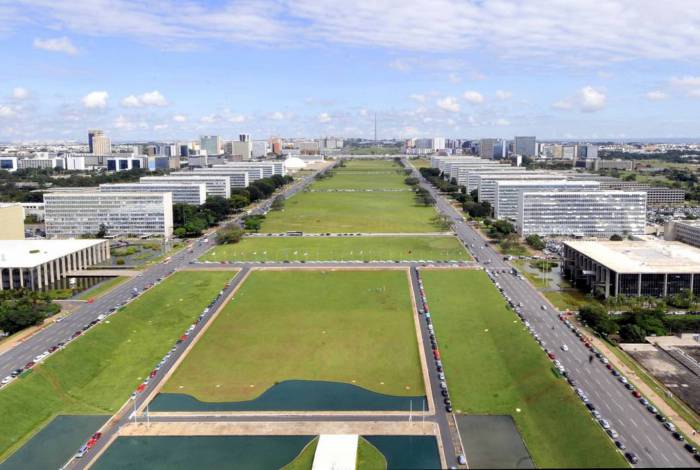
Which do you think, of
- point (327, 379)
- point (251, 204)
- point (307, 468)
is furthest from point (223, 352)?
point (251, 204)

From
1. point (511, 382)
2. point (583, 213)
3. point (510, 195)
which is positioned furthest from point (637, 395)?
point (510, 195)

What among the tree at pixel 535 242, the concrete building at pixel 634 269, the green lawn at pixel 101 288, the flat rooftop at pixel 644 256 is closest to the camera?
the concrete building at pixel 634 269

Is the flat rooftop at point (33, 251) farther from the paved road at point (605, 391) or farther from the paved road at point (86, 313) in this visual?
the paved road at point (605, 391)

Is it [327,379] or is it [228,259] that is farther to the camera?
[228,259]

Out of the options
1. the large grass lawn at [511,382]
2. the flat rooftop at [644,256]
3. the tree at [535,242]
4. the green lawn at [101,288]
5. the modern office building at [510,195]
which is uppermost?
the modern office building at [510,195]

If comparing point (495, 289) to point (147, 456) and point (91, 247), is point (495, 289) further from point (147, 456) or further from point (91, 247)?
point (91, 247)

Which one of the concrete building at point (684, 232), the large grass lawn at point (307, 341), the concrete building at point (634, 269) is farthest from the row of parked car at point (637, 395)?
the concrete building at point (684, 232)

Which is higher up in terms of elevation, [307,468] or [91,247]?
[91,247]

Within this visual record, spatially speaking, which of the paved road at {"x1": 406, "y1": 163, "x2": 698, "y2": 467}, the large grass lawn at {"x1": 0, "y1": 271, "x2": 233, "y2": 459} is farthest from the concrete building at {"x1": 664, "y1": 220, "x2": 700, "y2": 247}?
the large grass lawn at {"x1": 0, "y1": 271, "x2": 233, "y2": 459}
